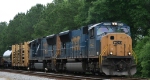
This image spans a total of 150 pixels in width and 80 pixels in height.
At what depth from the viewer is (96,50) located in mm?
19766

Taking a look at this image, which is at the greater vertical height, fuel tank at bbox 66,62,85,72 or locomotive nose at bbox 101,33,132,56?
locomotive nose at bbox 101,33,132,56

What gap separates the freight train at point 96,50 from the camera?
18906 mm

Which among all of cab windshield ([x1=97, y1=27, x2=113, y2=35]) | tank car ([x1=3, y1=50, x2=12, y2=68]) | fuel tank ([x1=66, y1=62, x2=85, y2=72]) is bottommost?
fuel tank ([x1=66, y1=62, x2=85, y2=72])

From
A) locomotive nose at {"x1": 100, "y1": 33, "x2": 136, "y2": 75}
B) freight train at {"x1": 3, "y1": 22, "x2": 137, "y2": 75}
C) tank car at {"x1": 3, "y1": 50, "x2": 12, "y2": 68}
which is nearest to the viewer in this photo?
locomotive nose at {"x1": 100, "y1": 33, "x2": 136, "y2": 75}

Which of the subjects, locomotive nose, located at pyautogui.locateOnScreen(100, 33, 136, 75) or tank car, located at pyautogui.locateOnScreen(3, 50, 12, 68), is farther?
tank car, located at pyautogui.locateOnScreen(3, 50, 12, 68)

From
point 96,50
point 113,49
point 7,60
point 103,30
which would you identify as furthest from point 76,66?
point 7,60

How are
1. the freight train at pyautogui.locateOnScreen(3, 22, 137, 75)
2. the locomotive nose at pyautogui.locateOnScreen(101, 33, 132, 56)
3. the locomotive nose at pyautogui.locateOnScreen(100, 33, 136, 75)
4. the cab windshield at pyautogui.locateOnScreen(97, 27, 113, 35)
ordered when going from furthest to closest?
1. the cab windshield at pyautogui.locateOnScreen(97, 27, 113, 35)
2. the locomotive nose at pyautogui.locateOnScreen(101, 33, 132, 56)
3. the freight train at pyautogui.locateOnScreen(3, 22, 137, 75)
4. the locomotive nose at pyautogui.locateOnScreen(100, 33, 136, 75)

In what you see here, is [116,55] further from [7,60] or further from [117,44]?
[7,60]

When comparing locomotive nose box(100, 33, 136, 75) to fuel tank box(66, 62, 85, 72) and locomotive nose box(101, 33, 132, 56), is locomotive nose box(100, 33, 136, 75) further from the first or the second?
→ fuel tank box(66, 62, 85, 72)

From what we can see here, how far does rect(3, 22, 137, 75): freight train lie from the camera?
18.9 metres

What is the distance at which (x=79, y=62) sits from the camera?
2242 centimetres

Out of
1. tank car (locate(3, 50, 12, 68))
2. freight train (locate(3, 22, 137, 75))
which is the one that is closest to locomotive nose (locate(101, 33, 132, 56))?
freight train (locate(3, 22, 137, 75))

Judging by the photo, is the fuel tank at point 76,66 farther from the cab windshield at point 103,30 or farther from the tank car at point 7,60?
the tank car at point 7,60

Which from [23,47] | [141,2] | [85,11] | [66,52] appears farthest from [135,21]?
[23,47]
